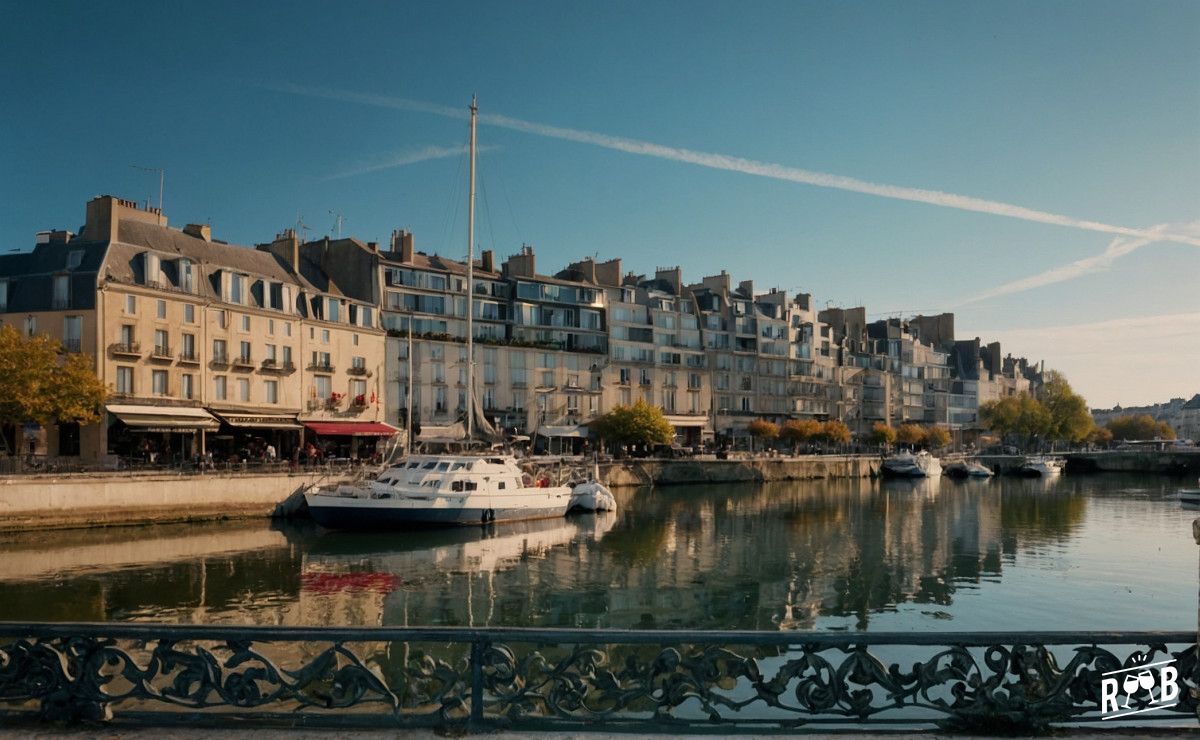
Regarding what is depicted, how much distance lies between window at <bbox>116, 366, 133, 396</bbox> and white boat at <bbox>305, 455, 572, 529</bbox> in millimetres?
13095

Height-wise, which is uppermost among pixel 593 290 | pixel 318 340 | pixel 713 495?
pixel 593 290

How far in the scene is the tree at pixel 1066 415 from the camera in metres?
120

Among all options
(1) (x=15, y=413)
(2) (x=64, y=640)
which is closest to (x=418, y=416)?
(1) (x=15, y=413)

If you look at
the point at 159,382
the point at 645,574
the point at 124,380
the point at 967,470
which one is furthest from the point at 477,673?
the point at 967,470

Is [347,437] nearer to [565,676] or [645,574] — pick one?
[645,574]

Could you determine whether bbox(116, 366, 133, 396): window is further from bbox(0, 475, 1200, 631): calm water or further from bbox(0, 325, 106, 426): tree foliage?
bbox(0, 475, 1200, 631): calm water

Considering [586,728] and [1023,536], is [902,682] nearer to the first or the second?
[586,728]

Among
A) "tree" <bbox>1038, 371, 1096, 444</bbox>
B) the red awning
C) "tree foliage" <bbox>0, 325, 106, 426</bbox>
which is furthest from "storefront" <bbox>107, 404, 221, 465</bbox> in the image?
"tree" <bbox>1038, 371, 1096, 444</bbox>

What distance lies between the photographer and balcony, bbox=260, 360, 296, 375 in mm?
54469

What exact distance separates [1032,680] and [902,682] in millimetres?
1087

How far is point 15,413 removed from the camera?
40.4 metres

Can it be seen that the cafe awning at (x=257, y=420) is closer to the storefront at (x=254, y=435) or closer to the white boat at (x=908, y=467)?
the storefront at (x=254, y=435)

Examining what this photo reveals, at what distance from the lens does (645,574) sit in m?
29.0
